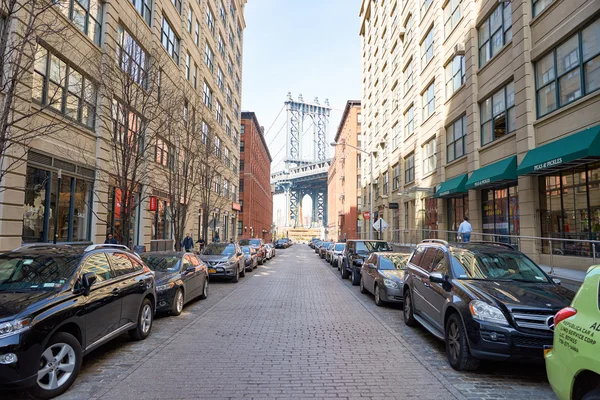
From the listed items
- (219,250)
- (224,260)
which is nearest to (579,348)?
(224,260)

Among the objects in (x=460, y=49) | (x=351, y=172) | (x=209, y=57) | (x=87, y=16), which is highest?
(x=209, y=57)

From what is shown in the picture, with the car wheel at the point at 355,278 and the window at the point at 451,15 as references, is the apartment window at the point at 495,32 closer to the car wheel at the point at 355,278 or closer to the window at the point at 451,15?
the window at the point at 451,15

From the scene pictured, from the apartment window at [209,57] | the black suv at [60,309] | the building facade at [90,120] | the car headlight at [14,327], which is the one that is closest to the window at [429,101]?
the building facade at [90,120]

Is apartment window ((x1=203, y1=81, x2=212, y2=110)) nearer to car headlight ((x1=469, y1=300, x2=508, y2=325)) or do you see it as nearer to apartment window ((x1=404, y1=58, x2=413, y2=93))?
apartment window ((x1=404, y1=58, x2=413, y2=93))

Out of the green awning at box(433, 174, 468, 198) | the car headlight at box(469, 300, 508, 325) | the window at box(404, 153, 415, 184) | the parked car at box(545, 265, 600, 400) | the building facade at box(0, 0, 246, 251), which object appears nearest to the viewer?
the parked car at box(545, 265, 600, 400)

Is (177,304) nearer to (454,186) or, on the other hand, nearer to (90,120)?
(90,120)

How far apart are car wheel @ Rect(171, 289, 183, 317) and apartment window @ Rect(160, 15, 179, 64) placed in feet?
56.0

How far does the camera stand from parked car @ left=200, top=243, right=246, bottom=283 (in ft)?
48.5

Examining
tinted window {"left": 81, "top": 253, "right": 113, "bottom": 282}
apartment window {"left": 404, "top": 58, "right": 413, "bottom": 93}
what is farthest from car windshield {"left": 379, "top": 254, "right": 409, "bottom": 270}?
apartment window {"left": 404, "top": 58, "right": 413, "bottom": 93}

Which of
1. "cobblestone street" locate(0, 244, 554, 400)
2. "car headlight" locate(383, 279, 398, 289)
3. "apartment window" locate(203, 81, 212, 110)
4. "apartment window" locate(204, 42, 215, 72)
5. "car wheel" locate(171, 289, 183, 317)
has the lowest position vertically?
"cobblestone street" locate(0, 244, 554, 400)

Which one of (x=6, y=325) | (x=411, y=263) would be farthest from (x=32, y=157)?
(x=411, y=263)

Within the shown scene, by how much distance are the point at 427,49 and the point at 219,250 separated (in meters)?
18.1

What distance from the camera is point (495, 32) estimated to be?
16.1 meters

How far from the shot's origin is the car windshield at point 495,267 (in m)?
6.04
